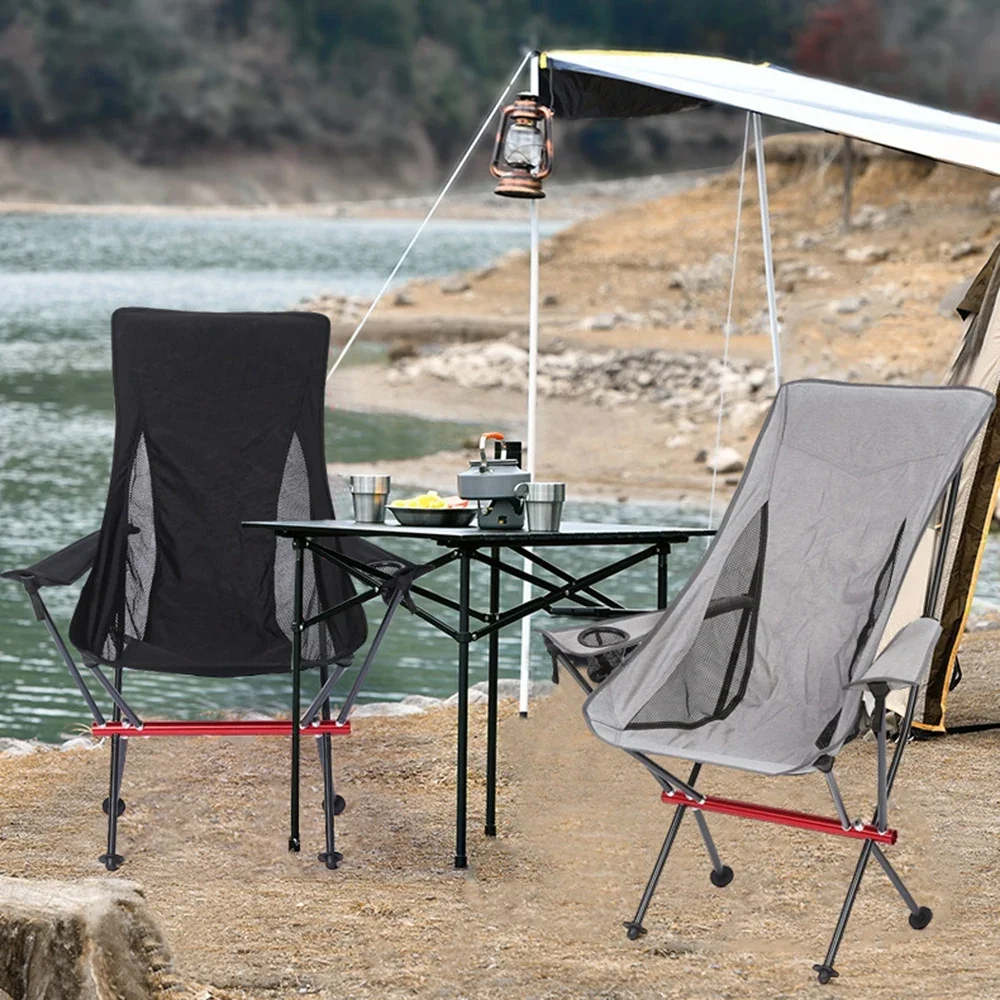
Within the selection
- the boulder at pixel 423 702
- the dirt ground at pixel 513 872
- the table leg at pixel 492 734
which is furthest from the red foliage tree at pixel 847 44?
the table leg at pixel 492 734

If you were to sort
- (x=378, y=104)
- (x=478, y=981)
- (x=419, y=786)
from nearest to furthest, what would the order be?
(x=478, y=981), (x=419, y=786), (x=378, y=104)

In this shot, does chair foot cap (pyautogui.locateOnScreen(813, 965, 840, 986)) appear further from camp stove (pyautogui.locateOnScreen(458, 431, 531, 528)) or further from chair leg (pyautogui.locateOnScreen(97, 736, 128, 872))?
chair leg (pyautogui.locateOnScreen(97, 736, 128, 872))

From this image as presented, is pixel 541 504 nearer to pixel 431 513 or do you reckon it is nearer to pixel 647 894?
pixel 431 513

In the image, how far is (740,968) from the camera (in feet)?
8.93

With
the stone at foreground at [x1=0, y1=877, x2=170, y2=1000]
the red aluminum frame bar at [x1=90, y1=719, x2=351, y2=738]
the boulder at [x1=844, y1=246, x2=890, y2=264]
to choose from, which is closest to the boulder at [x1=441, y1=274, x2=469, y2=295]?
the boulder at [x1=844, y1=246, x2=890, y2=264]

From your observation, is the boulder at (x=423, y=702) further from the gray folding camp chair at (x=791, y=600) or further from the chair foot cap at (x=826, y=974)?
the chair foot cap at (x=826, y=974)

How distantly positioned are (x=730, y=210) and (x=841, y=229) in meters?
4.67

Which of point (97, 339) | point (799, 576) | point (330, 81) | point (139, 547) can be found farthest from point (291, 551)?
point (330, 81)

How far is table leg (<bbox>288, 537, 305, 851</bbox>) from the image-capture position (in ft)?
10.7

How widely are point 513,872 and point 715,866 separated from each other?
14.4 inches

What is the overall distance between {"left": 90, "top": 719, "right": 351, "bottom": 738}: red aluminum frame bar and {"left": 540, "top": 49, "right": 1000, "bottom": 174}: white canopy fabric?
170 cm

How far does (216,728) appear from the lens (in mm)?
3277

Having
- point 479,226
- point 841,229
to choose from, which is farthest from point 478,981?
point 479,226

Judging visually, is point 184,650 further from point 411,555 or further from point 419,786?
point 411,555
